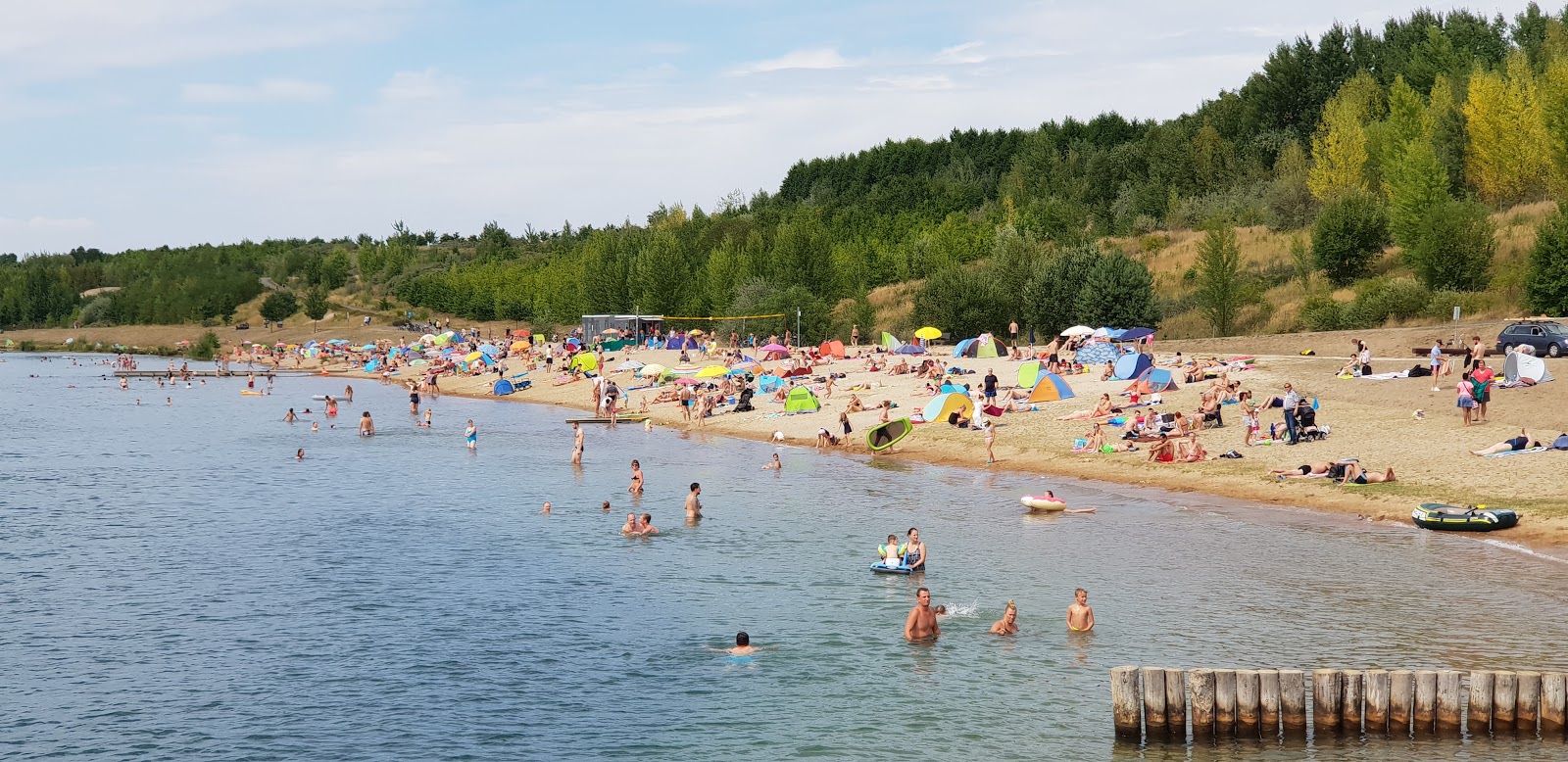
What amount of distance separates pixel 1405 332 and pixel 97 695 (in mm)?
53489

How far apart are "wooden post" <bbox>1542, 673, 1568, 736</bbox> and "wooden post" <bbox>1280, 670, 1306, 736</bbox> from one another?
2.85 m

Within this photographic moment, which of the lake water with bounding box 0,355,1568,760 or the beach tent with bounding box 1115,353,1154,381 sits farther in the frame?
the beach tent with bounding box 1115,353,1154,381

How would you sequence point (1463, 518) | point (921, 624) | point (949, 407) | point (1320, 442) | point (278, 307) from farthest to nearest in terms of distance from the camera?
point (278, 307) < point (949, 407) < point (1320, 442) < point (1463, 518) < point (921, 624)

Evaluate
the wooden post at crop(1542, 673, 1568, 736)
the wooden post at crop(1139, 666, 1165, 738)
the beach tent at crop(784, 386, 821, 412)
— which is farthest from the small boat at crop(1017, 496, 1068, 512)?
the beach tent at crop(784, 386, 821, 412)

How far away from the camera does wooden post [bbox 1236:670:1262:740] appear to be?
15.9 meters

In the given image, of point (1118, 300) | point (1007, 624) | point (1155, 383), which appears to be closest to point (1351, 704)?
point (1007, 624)

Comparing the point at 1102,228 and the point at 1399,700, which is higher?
the point at 1102,228

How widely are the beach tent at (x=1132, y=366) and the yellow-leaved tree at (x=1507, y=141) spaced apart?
4599 centimetres

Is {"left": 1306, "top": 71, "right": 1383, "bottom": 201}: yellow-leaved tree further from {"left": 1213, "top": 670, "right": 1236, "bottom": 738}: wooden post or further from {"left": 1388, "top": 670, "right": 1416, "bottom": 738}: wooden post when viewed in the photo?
{"left": 1213, "top": 670, "right": 1236, "bottom": 738}: wooden post

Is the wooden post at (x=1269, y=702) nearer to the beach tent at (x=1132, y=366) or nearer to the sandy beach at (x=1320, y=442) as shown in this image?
the sandy beach at (x=1320, y=442)

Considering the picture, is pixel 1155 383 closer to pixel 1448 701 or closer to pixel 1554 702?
pixel 1554 702

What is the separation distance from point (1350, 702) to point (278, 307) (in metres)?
147

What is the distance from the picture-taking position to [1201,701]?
16.0m

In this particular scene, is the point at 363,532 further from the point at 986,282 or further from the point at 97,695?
the point at 986,282
